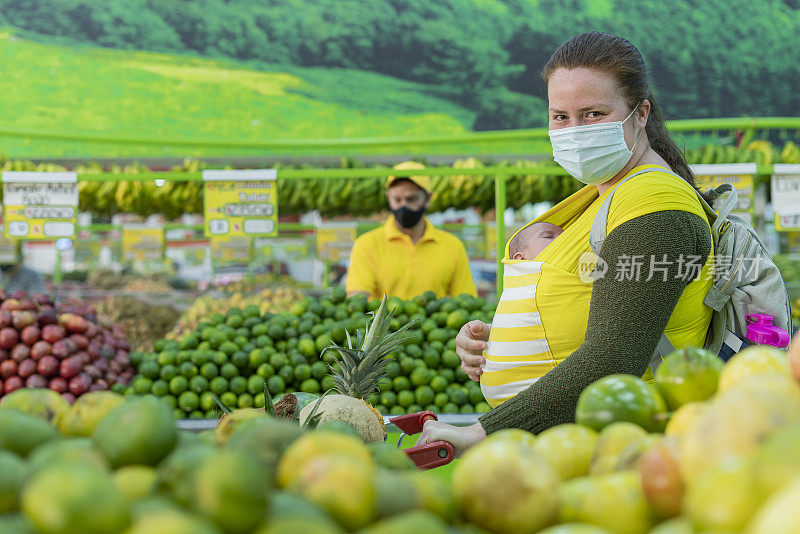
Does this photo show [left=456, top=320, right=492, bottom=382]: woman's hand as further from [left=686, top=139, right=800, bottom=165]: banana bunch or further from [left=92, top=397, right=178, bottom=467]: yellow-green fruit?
[left=686, top=139, right=800, bottom=165]: banana bunch

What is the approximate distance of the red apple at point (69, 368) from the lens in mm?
3418

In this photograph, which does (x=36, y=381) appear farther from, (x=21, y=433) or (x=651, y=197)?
(x=651, y=197)

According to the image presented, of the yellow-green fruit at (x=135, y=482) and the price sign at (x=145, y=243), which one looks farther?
the price sign at (x=145, y=243)

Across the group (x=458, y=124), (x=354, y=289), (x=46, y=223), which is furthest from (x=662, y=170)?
(x=458, y=124)

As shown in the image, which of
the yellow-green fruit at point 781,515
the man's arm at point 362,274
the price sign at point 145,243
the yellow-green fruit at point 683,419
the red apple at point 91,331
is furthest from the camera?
the price sign at point 145,243

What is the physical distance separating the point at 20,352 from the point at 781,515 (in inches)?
145

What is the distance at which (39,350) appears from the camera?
3.45 m

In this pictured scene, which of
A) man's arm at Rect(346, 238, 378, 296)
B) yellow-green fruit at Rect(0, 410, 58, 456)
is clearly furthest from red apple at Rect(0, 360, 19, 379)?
yellow-green fruit at Rect(0, 410, 58, 456)

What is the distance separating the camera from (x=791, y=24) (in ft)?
31.8

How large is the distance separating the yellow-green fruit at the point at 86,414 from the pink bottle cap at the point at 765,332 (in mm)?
1566

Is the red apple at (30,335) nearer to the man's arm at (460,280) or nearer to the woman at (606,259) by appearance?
the woman at (606,259)

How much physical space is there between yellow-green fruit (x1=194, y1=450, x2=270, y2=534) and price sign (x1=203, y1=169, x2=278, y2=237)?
3.39m

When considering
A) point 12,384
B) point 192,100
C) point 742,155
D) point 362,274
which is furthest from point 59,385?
point 192,100

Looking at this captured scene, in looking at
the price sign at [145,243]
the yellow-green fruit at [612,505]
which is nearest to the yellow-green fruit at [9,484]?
the yellow-green fruit at [612,505]
